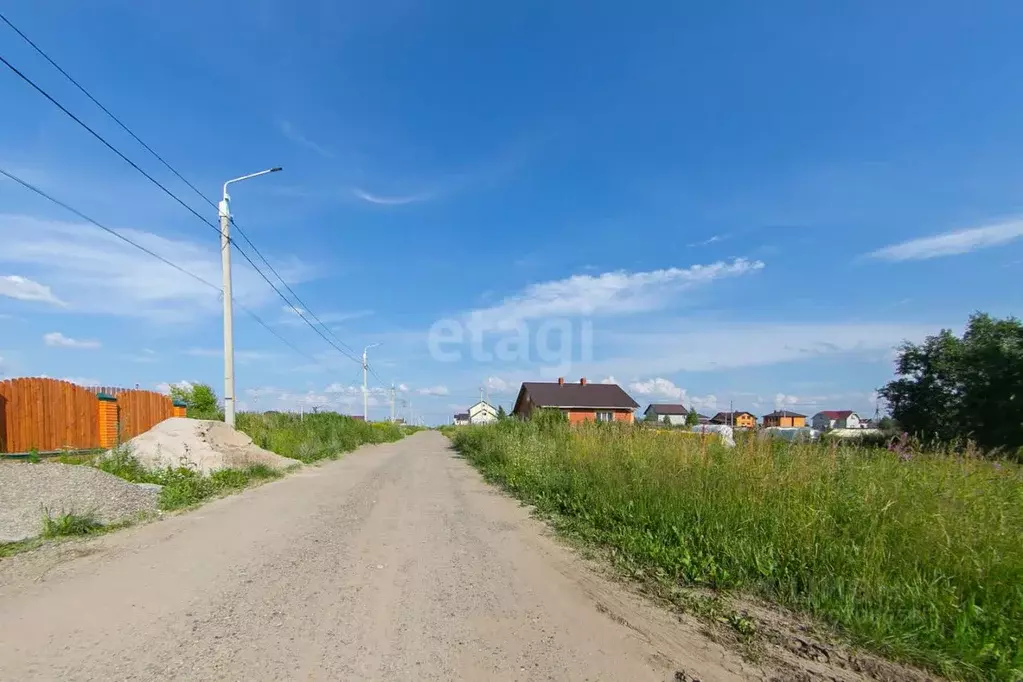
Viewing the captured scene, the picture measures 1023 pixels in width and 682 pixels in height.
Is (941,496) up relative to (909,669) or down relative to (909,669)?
up

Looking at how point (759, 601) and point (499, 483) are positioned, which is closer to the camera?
point (759, 601)

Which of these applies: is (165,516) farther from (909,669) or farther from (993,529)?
(993,529)

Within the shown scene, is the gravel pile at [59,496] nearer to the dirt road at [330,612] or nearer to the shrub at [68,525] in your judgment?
the shrub at [68,525]

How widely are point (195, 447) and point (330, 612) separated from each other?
468 inches

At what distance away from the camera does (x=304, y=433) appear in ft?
84.7

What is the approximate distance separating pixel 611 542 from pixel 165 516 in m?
6.89

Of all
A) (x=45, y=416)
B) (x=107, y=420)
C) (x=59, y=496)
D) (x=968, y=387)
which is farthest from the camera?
(x=968, y=387)

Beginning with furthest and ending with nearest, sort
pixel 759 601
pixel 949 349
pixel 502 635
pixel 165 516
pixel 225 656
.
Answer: pixel 949 349 → pixel 165 516 → pixel 759 601 → pixel 502 635 → pixel 225 656

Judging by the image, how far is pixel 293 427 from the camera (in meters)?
27.2

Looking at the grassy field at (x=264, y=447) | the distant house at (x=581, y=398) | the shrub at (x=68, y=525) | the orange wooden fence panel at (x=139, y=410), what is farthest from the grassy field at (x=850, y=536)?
the distant house at (x=581, y=398)

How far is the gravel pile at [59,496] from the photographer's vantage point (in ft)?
24.6

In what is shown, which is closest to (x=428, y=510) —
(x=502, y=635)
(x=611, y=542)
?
(x=611, y=542)

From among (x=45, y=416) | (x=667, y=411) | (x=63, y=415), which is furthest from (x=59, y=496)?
(x=667, y=411)

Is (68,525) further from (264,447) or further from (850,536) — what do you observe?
(264,447)
